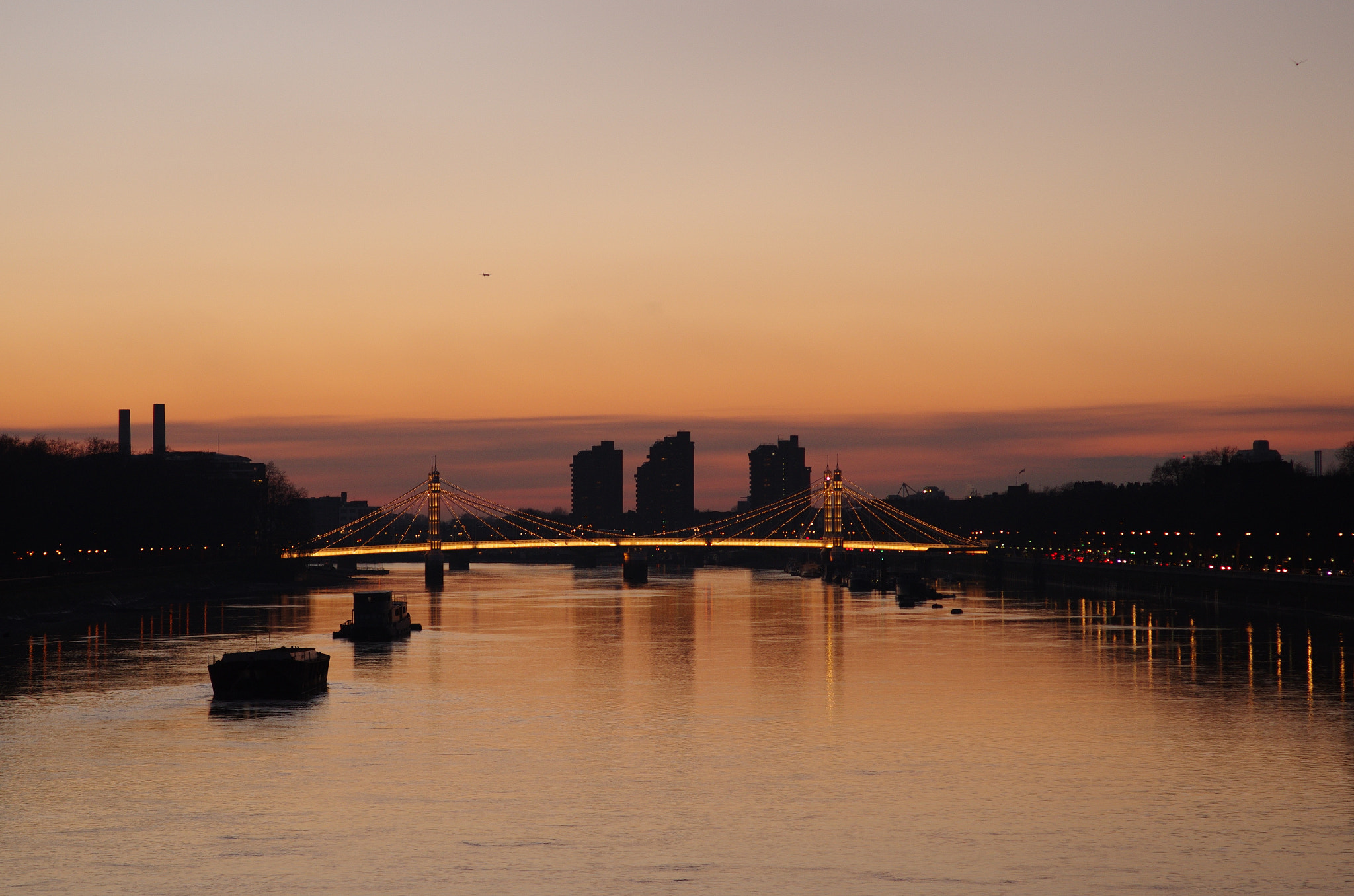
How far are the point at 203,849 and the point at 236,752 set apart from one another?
34.1ft

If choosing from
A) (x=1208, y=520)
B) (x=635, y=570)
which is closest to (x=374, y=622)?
(x=1208, y=520)

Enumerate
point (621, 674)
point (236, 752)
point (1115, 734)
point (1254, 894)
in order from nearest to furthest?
point (1254, 894) < point (236, 752) < point (1115, 734) < point (621, 674)

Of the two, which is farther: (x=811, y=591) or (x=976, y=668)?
(x=811, y=591)

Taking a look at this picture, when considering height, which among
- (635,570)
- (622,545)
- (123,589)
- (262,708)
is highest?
(622,545)

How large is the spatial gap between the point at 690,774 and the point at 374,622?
43975 mm

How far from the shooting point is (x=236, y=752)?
107 feet

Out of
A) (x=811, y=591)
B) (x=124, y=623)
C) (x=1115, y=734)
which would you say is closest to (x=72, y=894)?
(x=1115, y=734)

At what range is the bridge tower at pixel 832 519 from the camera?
561 ft

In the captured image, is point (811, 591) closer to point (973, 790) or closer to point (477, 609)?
point (477, 609)

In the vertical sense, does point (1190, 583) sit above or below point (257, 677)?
below

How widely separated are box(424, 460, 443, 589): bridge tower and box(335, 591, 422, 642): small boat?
69898 millimetres

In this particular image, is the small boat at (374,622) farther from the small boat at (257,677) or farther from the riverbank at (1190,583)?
the riverbank at (1190,583)

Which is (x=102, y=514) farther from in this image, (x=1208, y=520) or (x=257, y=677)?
(x=1208, y=520)

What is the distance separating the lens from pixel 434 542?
159 metres
